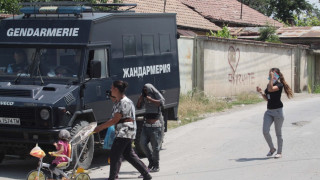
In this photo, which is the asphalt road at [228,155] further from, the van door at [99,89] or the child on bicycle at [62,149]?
the child on bicycle at [62,149]

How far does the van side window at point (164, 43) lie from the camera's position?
12320 mm

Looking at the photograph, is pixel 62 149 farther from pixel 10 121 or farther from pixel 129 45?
pixel 129 45

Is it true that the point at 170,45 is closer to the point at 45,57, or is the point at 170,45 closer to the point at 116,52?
the point at 116,52

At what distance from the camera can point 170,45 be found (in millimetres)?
12680

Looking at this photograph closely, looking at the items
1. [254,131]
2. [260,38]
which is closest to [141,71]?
[254,131]

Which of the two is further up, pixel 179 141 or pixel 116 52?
pixel 116 52

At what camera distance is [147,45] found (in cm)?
1180

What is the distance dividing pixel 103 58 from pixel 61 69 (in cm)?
82

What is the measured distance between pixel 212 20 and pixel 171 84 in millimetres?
22935

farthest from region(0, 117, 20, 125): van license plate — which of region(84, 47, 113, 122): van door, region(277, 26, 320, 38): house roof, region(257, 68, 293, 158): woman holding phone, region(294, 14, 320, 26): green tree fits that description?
region(294, 14, 320, 26): green tree

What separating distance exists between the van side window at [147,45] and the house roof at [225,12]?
76.1 feet

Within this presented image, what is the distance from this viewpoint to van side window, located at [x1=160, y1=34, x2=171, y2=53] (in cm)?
1232

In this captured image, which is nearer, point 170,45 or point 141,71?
point 141,71

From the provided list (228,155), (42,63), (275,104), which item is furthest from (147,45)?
(275,104)
